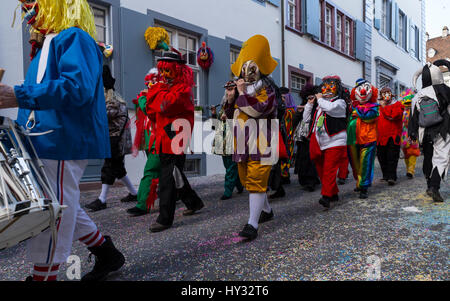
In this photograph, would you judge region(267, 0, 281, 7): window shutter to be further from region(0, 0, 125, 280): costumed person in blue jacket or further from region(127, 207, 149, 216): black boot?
region(0, 0, 125, 280): costumed person in blue jacket

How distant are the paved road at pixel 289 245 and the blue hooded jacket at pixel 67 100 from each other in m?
1.10

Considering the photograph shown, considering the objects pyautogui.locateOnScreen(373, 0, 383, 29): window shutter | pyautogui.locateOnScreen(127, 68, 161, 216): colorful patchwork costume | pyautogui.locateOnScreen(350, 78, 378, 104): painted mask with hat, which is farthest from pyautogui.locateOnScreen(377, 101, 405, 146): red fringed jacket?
pyautogui.locateOnScreen(373, 0, 383, 29): window shutter

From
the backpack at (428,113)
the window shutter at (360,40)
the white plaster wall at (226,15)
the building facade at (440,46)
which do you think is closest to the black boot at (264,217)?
the backpack at (428,113)

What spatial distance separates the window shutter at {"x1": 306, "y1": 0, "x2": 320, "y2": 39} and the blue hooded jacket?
11785 mm

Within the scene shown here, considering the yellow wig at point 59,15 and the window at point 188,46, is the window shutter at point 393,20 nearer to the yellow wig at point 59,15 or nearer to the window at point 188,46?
the window at point 188,46

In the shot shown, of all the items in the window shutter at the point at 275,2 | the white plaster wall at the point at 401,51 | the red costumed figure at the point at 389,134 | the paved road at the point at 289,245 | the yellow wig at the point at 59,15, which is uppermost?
the white plaster wall at the point at 401,51

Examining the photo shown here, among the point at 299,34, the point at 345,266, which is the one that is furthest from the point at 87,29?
the point at 299,34

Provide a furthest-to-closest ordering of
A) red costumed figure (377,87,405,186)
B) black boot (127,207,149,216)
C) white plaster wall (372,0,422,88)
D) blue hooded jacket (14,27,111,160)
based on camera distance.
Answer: white plaster wall (372,0,422,88) < red costumed figure (377,87,405,186) < black boot (127,207,149,216) < blue hooded jacket (14,27,111,160)

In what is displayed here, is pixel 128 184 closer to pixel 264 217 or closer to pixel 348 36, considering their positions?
pixel 264 217

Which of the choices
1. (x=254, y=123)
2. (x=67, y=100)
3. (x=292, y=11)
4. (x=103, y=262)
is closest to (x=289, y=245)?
(x=254, y=123)

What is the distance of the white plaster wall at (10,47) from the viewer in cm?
550

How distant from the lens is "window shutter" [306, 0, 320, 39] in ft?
40.5

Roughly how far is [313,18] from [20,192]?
12968 millimetres

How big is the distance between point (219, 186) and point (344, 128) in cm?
309
